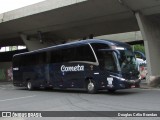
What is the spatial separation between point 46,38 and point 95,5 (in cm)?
1564

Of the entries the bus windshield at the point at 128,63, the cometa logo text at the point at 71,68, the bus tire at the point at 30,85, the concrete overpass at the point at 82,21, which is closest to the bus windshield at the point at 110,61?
the bus windshield at the point at 128,63

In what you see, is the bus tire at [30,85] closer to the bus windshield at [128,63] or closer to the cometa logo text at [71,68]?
the cometa logo text at [71,68]

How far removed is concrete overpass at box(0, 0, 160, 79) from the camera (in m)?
27.8

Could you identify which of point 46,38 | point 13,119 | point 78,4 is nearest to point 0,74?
point 46,38

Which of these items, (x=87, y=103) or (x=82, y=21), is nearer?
(x=87, y=103)

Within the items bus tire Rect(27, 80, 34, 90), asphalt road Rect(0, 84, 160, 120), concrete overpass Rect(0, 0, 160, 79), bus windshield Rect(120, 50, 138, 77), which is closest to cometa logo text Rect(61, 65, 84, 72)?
bus windshield Rect(120, 50, 138, 77)

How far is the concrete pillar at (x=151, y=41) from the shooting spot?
27.6 metres

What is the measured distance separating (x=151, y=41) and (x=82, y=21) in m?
8.64

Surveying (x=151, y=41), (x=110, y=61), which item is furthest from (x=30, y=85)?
(x=151, y=41)

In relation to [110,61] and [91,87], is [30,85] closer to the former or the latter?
[91,87]

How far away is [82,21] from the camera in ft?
113

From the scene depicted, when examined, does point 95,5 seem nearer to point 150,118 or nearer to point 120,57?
point 120,57

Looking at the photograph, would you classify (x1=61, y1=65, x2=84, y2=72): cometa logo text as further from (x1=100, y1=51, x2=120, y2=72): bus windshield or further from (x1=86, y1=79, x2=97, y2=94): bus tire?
(x1=100, y1=51, x2=120, y2=72): bus windshield

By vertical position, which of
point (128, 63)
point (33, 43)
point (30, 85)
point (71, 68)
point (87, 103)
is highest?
point (33, 43)
